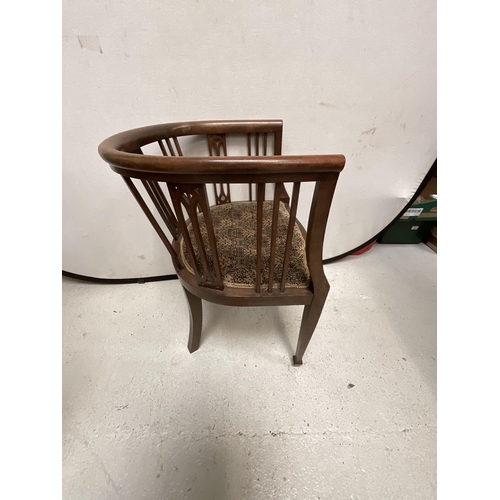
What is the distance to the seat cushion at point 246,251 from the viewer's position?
697 millimetres

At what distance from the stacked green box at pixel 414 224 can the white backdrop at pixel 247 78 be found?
13.7 inches

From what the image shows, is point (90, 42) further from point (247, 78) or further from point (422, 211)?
Answer: point (422, 211)

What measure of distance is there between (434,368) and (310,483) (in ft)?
2.14

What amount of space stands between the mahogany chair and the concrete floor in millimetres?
155

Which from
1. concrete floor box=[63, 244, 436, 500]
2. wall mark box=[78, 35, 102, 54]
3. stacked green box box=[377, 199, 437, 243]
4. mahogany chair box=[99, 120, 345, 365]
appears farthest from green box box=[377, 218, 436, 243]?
wall mark box=[78, 35, 102, 54]

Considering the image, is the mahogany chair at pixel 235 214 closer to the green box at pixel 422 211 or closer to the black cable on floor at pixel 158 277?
the black cable on floor at pixel 158 277

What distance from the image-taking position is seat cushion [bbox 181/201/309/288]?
697 millimetres

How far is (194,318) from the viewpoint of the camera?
2.96 feet

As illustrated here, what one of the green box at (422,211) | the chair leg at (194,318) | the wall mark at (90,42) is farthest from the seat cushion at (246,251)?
the green box at (422,211)

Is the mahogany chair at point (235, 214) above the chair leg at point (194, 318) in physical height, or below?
above

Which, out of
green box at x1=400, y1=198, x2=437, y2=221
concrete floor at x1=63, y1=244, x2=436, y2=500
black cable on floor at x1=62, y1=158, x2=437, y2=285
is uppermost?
green box at x1=400, y1=198, x2=437, y2=221

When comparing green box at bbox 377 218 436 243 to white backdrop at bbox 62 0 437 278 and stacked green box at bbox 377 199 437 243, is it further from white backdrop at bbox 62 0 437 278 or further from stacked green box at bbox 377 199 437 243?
white backdrop at bbox 62 0 437 278

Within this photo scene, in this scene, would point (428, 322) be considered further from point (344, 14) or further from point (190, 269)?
point (344, 14)

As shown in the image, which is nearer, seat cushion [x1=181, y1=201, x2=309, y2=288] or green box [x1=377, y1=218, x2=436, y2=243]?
seat cushion [x1=181, y1=201, x2=309, y2=288]
